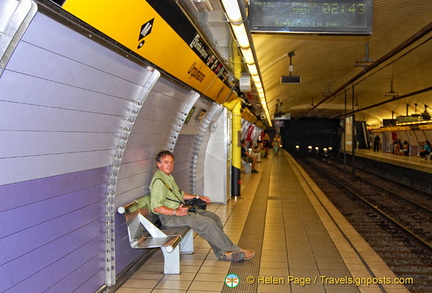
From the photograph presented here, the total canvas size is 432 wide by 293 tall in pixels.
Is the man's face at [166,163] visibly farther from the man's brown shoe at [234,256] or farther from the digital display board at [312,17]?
the digital display board at [312,17]

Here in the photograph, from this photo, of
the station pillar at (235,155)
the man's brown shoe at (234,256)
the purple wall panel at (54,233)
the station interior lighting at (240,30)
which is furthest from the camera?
the station pillar at (235,155)

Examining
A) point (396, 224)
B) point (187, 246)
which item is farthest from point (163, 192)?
point (396, 224)

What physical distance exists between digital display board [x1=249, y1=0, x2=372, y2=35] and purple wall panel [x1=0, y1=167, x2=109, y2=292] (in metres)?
2.61

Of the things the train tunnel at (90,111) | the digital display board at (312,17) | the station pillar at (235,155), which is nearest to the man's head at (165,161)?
the train tunnel at (90,111)

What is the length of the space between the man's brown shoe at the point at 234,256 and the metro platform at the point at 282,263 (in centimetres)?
6

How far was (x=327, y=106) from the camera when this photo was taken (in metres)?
39.5

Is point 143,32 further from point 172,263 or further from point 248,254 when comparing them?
point 248,254

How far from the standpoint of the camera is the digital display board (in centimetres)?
559

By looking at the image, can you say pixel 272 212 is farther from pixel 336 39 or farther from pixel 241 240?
pixel 336 39

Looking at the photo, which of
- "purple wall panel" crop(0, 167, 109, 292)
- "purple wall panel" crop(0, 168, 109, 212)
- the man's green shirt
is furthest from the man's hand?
"purple wall panel" crop(0, 168, 109, 212)

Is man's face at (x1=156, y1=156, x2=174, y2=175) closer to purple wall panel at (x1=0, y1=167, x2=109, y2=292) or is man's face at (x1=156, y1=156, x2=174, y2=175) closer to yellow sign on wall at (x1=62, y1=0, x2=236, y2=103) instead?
yellow sign on wall at (x1=62, y1=0, x2=236, y2=103)

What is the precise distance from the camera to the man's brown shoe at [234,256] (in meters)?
5.94

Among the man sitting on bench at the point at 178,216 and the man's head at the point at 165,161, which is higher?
the man's head at the point at 165,161

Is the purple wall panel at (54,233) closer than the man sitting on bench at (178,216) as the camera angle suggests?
Yes
